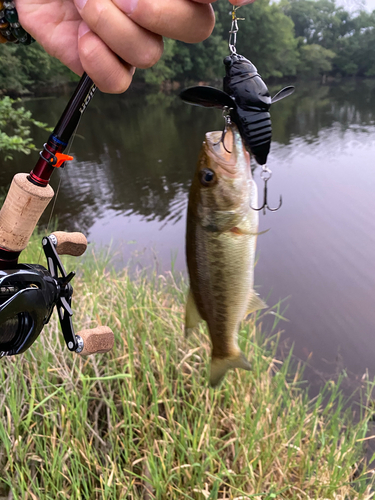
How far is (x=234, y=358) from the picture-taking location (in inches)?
52.2

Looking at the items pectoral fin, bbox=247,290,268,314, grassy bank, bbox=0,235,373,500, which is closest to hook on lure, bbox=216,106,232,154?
pectoral fin, bbox=247,290,268,314

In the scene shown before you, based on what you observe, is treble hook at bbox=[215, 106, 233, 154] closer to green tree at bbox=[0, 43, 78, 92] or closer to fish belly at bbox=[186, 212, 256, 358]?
fish belly at bbox=[186, 212, 256, 358]

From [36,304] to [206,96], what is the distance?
23.7 inches

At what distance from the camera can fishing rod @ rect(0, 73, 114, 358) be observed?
0.86 metres

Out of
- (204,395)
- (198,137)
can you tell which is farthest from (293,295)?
(198,137)

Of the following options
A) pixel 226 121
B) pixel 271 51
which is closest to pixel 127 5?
pixel 226 121

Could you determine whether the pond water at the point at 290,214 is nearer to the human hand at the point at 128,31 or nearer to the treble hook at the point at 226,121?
the treble hook at the point at 226,121

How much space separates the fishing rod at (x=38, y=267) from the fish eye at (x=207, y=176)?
0.37 meters

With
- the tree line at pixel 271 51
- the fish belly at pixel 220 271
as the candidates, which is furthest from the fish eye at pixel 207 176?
the tree line at pixel 271 51

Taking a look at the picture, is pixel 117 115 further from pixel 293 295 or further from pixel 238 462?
pixel 238 462

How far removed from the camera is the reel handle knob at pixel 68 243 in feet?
3.71

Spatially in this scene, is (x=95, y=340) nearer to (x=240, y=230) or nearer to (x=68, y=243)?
(x=68, y=243)

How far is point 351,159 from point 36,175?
40.5 ft

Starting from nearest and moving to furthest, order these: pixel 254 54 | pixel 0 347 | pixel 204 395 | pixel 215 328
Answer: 1. pixel 0 347
2. pixel 215 328
3. pixel 204 395
4. pixel 254 54
